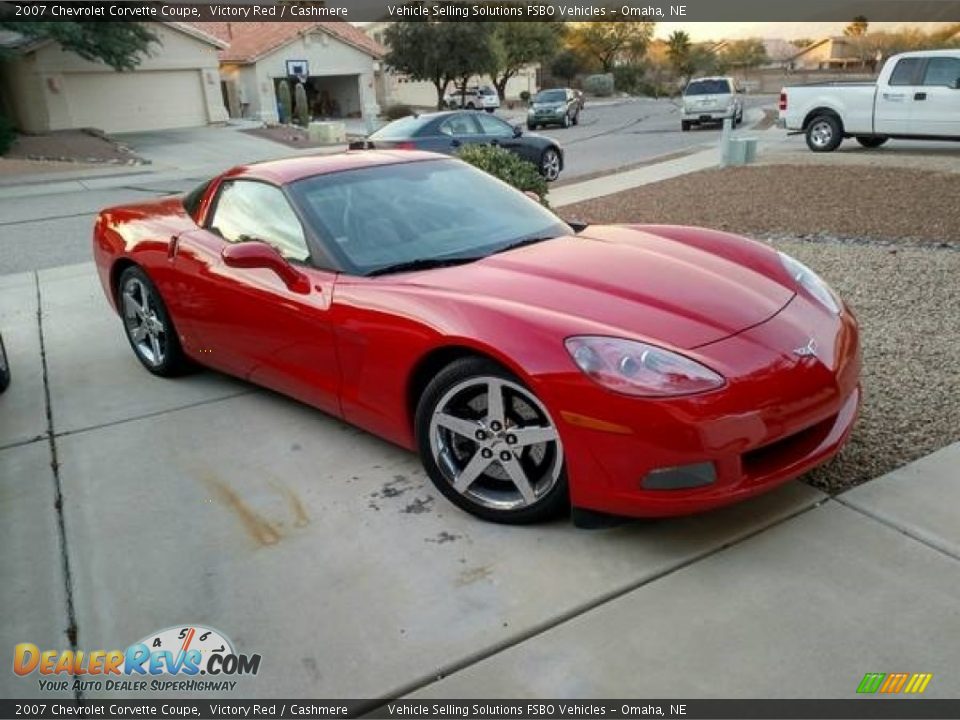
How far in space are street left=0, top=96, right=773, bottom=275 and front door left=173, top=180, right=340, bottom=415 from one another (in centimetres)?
511

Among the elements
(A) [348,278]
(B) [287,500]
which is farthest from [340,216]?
(B) [287,500]

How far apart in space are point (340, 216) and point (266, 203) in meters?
0.51

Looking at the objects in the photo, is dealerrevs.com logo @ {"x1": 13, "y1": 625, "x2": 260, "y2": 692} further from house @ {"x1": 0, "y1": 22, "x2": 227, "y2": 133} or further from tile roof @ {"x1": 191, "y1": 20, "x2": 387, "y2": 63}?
tile roof @ {"x1": 191, "y1": 20, "x2": 387, "y2": 63}

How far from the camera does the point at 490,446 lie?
296 cm

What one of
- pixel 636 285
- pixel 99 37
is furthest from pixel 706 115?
pixel 636 285

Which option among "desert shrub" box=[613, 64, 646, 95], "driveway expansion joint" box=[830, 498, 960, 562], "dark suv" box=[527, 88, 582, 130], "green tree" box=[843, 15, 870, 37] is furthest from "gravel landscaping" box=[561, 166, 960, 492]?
"green tree" box=[843, 15, 870, 37]

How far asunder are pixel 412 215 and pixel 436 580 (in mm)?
1821

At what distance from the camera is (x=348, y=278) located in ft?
11.2

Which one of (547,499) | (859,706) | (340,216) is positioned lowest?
(859,706)

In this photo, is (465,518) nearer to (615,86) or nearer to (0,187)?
(0,187)

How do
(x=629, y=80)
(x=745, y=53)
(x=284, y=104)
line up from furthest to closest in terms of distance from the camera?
(x=745, y=53) → (x=629, y=80) → (x=284, y=104)

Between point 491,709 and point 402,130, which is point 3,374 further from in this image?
point 402,130

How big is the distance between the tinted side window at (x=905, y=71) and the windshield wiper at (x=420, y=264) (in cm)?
1360

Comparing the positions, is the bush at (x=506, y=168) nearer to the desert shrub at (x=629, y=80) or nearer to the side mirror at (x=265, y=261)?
the side mirror at (x=265, y=261)
